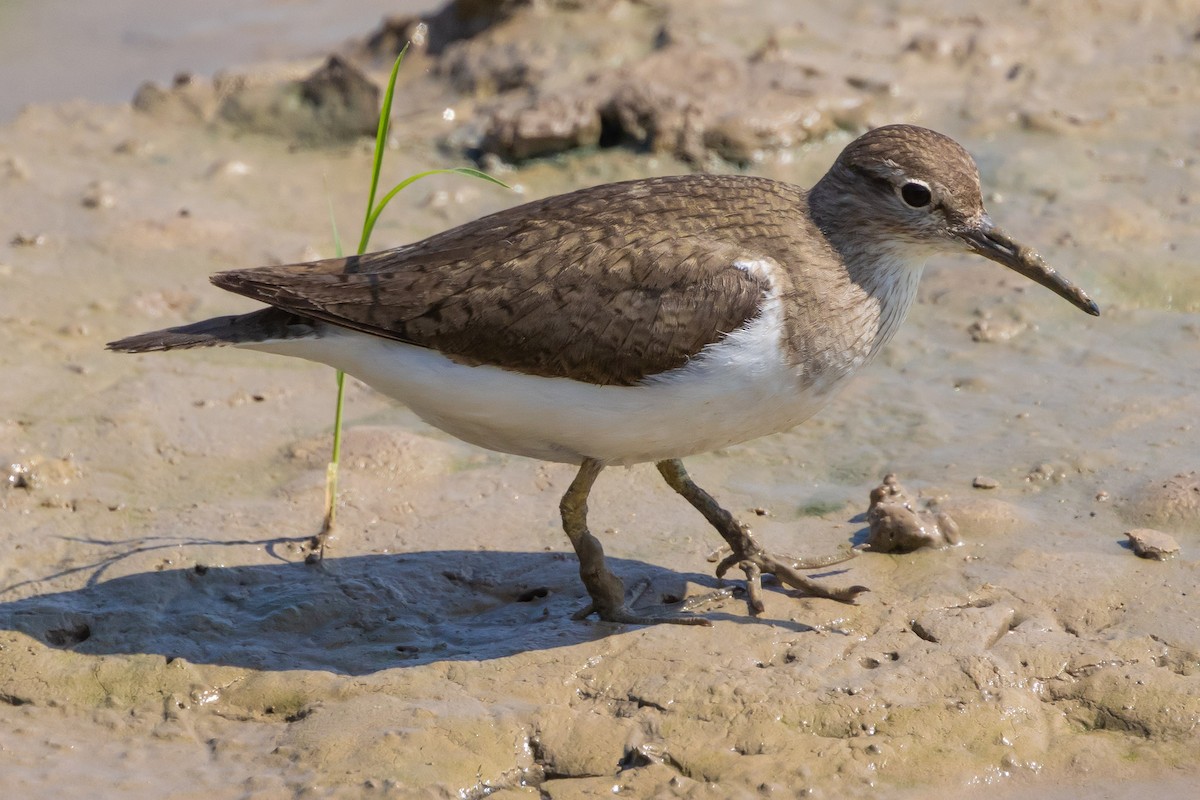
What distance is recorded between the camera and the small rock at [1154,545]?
622cm

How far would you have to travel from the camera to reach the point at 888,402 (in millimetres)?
7840

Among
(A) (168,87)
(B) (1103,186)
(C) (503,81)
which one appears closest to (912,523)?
(B) (1103,186)

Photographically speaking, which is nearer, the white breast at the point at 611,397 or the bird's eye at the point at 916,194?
the white breast at the point at 611,397

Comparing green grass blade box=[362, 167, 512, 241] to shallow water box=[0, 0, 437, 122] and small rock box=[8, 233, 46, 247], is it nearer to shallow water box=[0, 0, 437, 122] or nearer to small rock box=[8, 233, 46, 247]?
small rock box=[8, 233, 46, 247]

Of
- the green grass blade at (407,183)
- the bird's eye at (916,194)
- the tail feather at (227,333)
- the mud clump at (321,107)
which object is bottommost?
the tail feather at (227,333)

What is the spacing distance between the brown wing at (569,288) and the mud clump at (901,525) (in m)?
1.34

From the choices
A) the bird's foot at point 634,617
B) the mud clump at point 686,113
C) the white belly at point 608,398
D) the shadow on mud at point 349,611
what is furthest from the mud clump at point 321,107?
the bird's foot at point 634,617

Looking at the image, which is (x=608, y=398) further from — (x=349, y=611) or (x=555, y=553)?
(x=349, y=611)

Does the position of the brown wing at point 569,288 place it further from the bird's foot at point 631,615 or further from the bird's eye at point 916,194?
the bird's foot at point 631,615

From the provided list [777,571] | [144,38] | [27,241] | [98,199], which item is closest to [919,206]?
[777,571]

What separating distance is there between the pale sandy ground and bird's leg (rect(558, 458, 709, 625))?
83mm

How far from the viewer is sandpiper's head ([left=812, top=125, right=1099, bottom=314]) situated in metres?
6.14

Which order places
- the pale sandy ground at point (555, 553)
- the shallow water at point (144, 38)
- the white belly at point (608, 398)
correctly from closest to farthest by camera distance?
the pale sandy ground at point (555, 553), the white belly at point (608, 398), the shallow water at point (144, 38)

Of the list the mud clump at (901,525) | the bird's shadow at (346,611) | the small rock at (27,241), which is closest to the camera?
the bird's shadow at (346,611)
